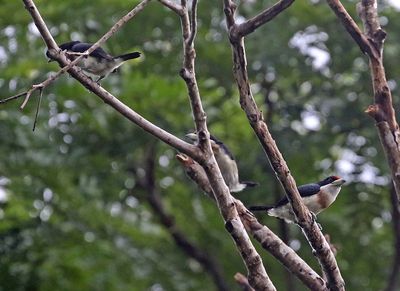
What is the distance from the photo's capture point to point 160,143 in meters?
9.64

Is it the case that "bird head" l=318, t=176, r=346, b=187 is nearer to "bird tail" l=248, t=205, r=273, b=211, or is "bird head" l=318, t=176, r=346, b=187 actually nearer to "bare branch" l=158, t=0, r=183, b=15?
"bird tail" l=248, t=205, r=273, b=211

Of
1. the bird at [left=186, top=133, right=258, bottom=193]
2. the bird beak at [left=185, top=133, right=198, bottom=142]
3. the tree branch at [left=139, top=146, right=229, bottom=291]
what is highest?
the bird beak at [left=185, top=133, right=198, bottom=142]

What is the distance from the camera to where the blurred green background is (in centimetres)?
884

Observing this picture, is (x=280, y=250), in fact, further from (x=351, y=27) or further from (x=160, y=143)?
(x=160, y=143)

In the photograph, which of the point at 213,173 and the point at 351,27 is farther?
the point at 351,27

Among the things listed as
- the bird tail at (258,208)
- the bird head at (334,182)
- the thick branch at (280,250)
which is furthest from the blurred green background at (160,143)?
the thick branch at (280,250)

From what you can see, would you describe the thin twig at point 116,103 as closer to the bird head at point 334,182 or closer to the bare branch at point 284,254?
the bare branch at point 284,254

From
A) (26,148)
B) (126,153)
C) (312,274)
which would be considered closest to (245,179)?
(126,153)

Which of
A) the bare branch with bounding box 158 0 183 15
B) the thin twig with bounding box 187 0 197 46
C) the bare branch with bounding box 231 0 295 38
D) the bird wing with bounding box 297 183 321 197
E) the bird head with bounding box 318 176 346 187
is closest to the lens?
the thin twig with bounding box 187 0 197 46

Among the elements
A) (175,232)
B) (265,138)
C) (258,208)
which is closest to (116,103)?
(265,138)

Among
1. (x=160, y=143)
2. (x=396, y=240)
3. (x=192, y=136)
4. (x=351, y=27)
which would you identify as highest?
(x=351, y=27)

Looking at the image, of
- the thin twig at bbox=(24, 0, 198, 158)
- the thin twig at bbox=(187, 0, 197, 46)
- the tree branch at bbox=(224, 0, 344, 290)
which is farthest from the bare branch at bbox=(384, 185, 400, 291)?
the thin twig at bbox=(187, 0, 197, 46)

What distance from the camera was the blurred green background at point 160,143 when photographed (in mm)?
8844

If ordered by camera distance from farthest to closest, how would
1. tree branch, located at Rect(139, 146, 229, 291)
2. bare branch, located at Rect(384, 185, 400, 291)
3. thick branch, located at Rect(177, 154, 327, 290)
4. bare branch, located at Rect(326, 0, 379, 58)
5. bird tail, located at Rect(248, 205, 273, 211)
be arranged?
tree branch, located at Rect(139, 146, 229, 291) < bare branch, located at Rect(384, 185, 400, 291) < bird tail, located at Rect(248, 205, 273, 211) < bare branch, located at Rect(326, 0, 379, 58) < thick branch, located at Rect(177, 154, 327, 290)
